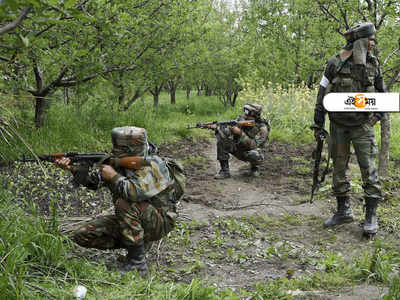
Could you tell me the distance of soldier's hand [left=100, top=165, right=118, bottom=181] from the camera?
11.1 feet

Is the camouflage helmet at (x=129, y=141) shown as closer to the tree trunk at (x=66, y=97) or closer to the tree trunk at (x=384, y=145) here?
the tree trunk at (x=384, y=145)

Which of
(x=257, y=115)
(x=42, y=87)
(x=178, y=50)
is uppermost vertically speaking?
(x=178, y=50)

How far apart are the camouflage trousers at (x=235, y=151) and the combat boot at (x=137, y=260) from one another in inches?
151

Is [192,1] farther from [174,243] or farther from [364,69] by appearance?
[174,243]

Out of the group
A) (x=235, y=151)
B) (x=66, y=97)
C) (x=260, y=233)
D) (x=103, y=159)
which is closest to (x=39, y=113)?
(x=66, y=97)

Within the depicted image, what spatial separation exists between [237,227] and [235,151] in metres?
2.68

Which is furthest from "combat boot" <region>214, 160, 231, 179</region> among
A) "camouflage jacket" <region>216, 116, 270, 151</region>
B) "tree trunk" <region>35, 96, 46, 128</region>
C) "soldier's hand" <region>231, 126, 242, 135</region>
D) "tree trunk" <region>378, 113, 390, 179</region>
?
"tree trunk" <region>35, 96, 46, 128</region>

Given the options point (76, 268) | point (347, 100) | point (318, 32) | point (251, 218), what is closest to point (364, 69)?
point (347, 100)

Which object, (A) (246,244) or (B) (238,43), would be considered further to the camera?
(B) (238,43)

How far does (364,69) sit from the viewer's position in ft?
13.9

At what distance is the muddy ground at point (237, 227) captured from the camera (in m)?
3.51

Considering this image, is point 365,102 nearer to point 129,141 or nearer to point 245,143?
point 129,141

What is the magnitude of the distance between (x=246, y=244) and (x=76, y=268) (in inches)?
75.1

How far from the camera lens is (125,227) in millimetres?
3385
